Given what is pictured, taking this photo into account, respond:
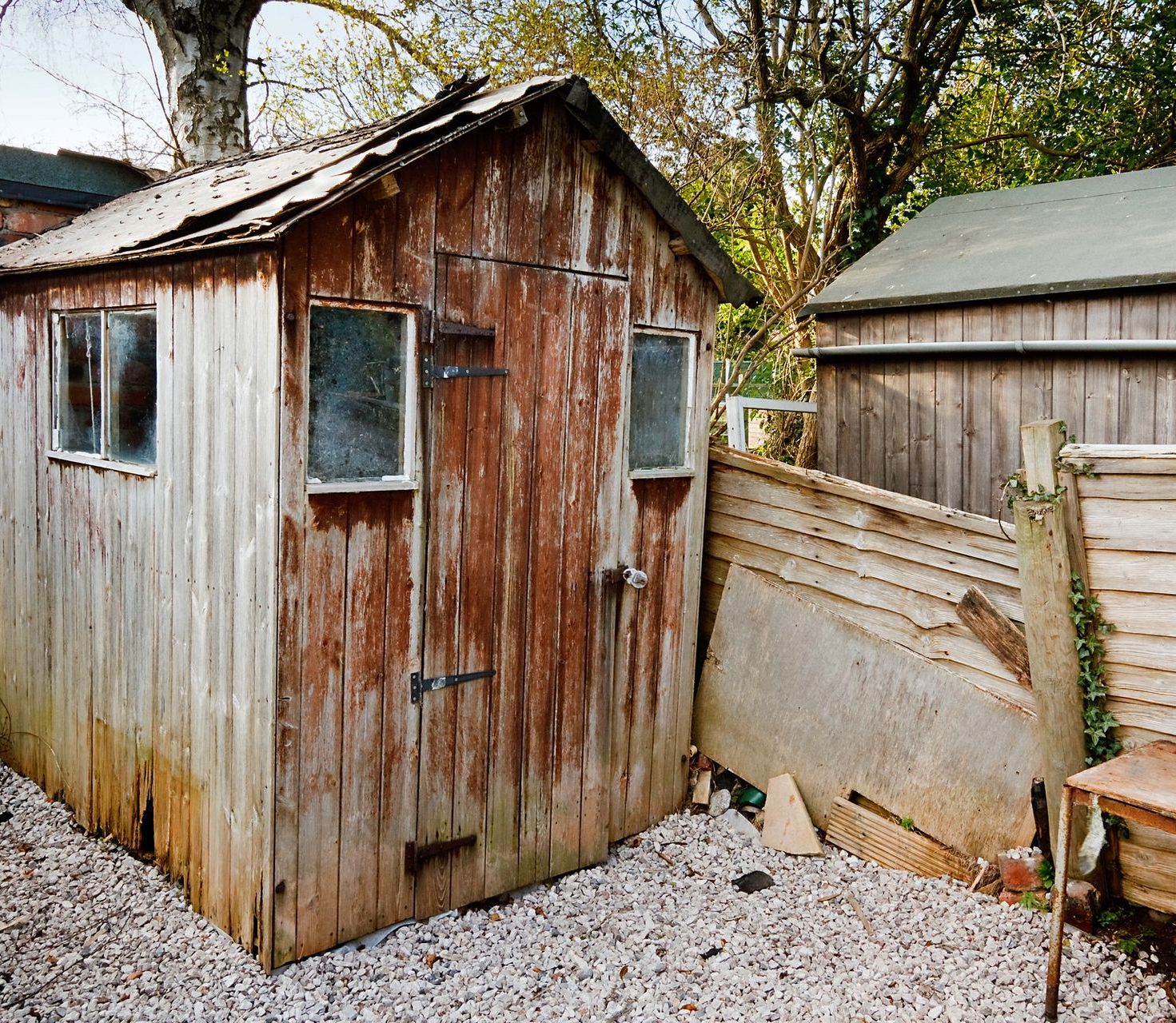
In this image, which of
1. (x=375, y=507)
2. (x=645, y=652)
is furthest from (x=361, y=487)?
(x=645, y=652)

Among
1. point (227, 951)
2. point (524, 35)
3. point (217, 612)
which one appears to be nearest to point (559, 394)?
point (217, 612)

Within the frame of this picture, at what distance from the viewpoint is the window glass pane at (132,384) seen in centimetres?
440

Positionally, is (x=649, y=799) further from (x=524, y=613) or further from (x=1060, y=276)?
(x=1060, y=276)

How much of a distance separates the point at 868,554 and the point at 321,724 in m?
2.87

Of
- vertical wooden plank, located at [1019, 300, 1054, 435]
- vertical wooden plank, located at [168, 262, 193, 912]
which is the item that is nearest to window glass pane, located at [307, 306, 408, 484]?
vertical wooden plank, located at [168, 262, 193, 912]

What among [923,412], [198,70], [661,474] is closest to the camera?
[661,474]

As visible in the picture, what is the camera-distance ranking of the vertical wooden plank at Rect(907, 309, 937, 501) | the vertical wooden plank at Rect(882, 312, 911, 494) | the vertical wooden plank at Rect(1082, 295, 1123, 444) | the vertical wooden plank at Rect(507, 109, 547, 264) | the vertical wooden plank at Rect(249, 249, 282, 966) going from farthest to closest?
1. the vertical wooden plank at Rect(882, 312, 911, 494)
2. the vertical wooden plank at Rect(907, 309, 937, 501)
3. the vertical wooden plank at Rect(1082, 295, 1123, 444)
4. the vertical wooden plank at Rect(507, 109, 547, 264)
5. the vertical wooden plank at Rect(249, 249, 282, 966)

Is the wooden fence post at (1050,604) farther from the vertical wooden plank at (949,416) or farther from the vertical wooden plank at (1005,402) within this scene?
the vertical wooden plank at (949,416)

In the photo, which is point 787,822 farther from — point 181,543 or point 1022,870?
point 181,543

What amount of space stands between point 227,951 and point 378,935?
2.04 feet

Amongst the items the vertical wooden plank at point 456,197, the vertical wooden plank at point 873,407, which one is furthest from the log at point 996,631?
the vertical wooden plank at point 456,197

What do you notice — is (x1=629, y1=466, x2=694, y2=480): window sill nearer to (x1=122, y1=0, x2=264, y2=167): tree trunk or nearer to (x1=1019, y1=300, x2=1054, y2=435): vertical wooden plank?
(x1=1019, y1=300, x2=1054, y2=435): vertical wooden plank

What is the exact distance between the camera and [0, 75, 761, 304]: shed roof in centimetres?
365

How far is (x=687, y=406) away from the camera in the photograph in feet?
17.4
